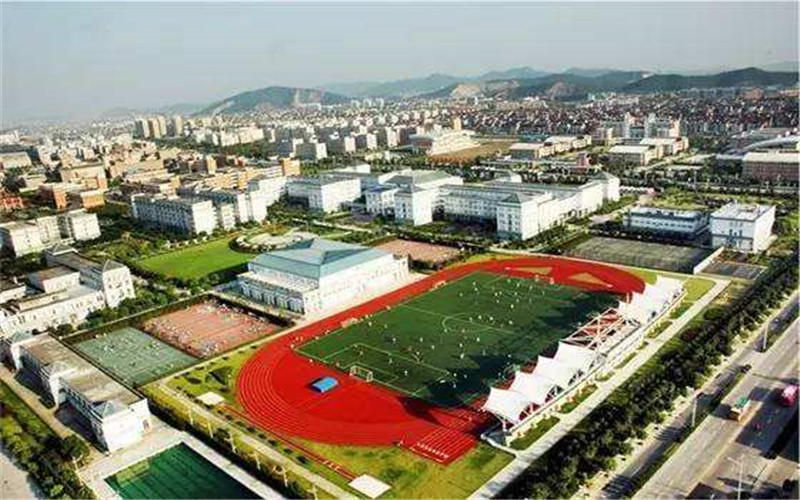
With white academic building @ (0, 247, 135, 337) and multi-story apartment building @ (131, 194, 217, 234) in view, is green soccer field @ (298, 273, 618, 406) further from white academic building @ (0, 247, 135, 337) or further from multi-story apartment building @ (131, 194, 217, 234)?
multi-story apartment building @ (131, 194, 217, 234)

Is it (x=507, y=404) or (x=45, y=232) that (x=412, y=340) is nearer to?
(x=507, y=404)

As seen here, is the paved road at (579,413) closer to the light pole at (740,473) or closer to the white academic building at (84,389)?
the light pole at (740,473)

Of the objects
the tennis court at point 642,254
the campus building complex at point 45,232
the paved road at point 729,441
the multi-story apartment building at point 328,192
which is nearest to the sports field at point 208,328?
the paved road at point 729,441

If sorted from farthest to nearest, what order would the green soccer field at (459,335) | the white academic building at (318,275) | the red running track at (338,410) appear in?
the white academic building at (318,275) → the green soccer field at (459,335) → the red running track at (338,410)

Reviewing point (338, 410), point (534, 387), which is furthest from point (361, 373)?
point (534, 387)

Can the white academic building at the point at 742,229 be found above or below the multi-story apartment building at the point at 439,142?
below

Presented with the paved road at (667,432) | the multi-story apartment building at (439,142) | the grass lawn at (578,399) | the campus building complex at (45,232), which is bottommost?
the paved road at (667,432)

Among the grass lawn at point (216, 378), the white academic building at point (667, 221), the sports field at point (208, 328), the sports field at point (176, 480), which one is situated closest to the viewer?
the sports field at point (176, 480)
